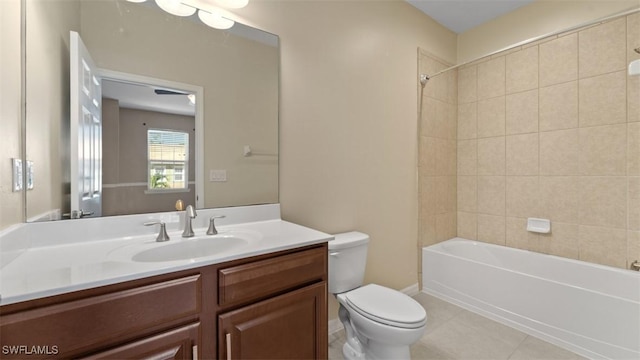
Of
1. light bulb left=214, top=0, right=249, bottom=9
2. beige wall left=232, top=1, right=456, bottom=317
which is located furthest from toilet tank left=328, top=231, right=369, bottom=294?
light bulb left=214, top=0, right=249, bottom=9

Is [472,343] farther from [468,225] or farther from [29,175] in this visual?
[29,175]

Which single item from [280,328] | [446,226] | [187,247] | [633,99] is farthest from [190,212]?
[633,99]

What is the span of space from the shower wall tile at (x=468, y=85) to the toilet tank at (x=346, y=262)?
2036 millimetres

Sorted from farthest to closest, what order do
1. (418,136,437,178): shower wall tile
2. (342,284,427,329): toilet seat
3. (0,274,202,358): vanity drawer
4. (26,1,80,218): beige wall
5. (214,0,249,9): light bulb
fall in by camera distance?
(418,136,437,178): shower wall tile
(214,0,249,9): light bulb
(342,284,427,329): toilet seat
(26,1,80,218): beige wall
(0,274,202,358): vanity drawer

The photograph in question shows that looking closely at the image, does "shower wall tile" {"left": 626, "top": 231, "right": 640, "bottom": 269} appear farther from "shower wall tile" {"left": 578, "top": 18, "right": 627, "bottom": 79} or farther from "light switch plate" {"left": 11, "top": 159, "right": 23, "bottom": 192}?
"light switch plate" {"left": 11, "top": 159, "right": 23, "bottom": 192}

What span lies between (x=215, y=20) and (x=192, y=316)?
1.47 metres

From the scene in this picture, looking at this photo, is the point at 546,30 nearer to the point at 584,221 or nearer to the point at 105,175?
the point at 584,221

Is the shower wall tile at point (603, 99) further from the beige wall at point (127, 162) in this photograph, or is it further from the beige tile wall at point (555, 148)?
the beige wall at point (127, 162)

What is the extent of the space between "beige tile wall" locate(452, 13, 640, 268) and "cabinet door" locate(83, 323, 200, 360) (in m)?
2.18

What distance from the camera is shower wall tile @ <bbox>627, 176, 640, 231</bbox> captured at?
1909 millimetres

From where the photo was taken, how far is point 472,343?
72.6 inches

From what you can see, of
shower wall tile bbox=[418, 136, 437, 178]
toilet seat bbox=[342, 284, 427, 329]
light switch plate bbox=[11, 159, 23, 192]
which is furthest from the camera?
shower wall tile bbox=[418, 136, 437, 178]

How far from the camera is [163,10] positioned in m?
1.37

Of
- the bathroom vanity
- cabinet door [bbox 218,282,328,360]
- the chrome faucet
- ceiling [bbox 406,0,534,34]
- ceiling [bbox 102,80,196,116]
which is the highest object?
ceiling [bbox 406,0,534,34]
